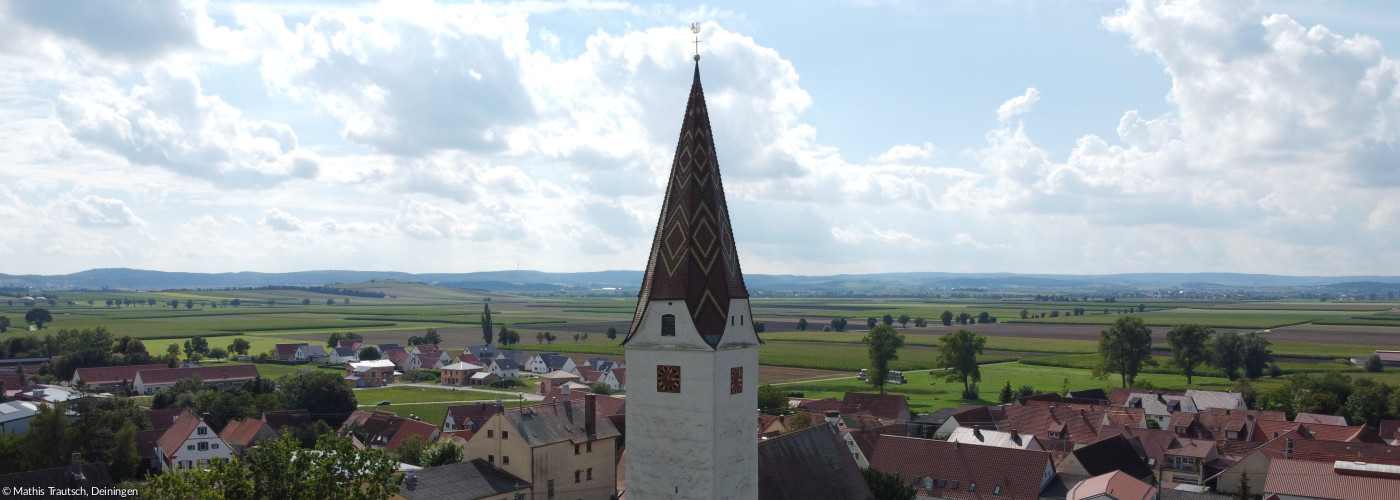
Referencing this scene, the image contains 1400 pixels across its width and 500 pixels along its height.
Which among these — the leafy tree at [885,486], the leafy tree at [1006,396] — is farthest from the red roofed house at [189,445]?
the leafy tree at [1006,396]

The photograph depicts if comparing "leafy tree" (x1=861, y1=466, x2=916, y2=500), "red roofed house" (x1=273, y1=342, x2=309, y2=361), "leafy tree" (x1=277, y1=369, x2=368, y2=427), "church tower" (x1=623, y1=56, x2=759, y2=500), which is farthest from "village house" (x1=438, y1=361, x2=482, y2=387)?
"church tower" (x1=623, y1=56, x2=759, y2=500)

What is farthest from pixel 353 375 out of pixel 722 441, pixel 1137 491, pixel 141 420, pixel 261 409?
pixel 722 441

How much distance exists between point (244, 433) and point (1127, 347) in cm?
10248

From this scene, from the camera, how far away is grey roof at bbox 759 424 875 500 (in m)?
42.0

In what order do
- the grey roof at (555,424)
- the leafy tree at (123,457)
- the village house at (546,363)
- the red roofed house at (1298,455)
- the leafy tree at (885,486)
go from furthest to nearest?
the village house at (546,363) < the red roofed house at (1298,455) < the leafy tree at (123,457) < the grey roof at (555,424) < the leafy tree at (885,486)

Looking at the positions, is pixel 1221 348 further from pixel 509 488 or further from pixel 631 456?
pixel 631 456

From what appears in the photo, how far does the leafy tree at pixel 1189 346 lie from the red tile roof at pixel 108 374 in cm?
12952

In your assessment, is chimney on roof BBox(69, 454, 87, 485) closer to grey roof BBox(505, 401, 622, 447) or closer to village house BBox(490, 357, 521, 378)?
grey roof BBox(505, 401, 622, 447)

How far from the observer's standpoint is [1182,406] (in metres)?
96.6

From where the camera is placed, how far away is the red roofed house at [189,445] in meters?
68.7

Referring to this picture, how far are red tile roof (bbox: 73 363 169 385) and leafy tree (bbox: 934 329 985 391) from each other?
9578 cm

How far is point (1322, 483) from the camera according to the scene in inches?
2148

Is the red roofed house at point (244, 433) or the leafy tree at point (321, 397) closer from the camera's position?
the red roofed house at point (244, 433)

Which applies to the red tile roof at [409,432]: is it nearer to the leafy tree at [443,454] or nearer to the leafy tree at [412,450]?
the leafy tree at [412,450]
